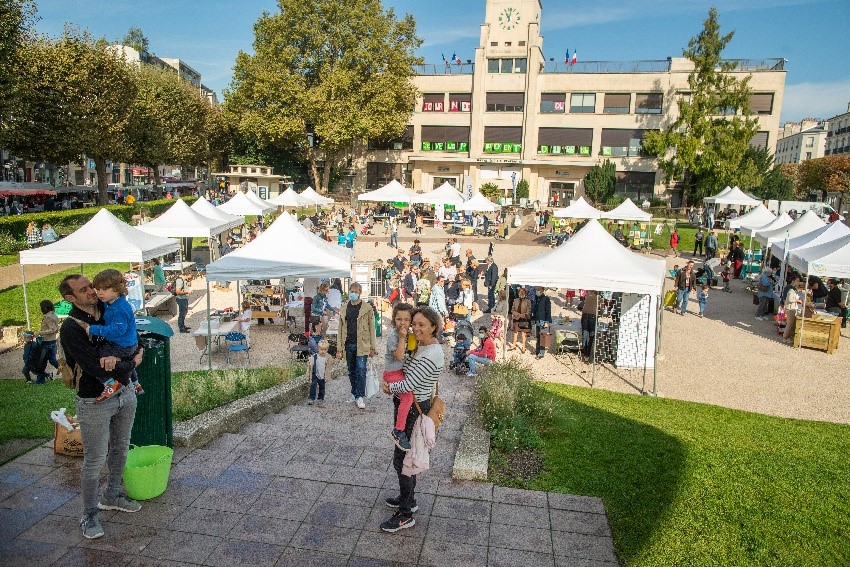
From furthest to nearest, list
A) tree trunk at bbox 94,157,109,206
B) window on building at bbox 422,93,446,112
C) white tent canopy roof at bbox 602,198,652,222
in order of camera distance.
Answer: window on building at bbox 422,93,446,112
tree trunk at bbox 94,157,109,206
white tent canopy roof at bbox 602,198,652,222

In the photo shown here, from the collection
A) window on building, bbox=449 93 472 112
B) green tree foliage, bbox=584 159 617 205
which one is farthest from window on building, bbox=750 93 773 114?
window on building, bbox=449 93 472 112

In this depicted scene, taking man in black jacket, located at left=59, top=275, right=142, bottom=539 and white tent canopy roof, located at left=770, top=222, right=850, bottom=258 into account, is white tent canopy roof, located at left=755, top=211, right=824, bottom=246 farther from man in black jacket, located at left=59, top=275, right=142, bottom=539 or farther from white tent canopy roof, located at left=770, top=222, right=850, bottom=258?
man in black jacket, located at left=59, top=275, right=142, bottom=539

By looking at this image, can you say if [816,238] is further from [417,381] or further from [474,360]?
[417,381]

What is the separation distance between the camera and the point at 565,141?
51.4 m

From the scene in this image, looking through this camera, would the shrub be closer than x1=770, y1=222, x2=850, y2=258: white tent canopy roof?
Yes

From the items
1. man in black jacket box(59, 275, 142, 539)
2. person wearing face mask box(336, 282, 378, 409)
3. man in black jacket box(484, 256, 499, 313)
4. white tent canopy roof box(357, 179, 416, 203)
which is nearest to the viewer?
man in black jacket box(59, 275, 142, 539)

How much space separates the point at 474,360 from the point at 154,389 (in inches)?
237

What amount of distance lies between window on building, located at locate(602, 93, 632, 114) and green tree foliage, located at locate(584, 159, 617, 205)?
17.0 feet

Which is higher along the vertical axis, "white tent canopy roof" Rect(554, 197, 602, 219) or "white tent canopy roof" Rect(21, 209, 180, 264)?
"white tent canopy roof" Rect(554, 197, 602, 219)

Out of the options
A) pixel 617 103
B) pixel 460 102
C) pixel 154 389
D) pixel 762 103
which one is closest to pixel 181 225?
pixel 154 389

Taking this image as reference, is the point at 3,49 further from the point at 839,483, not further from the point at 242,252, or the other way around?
the point at 839,483

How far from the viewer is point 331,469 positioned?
533 centimetres

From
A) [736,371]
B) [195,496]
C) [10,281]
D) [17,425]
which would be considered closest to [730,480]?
[195,496]

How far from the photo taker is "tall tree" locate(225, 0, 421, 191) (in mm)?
45125
